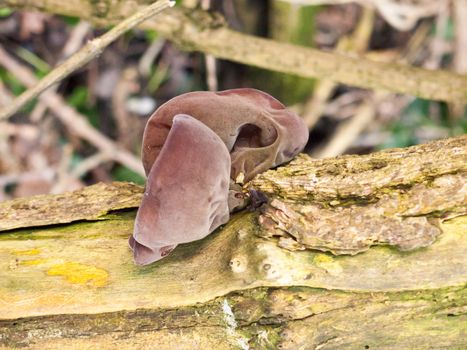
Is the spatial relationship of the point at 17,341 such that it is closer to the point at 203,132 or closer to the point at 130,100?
the point at 203,132

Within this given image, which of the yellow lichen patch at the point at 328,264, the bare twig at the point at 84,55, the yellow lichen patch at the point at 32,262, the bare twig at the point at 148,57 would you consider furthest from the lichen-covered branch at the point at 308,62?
the bare twig at the point at 148,57

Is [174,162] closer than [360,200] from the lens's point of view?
Yes

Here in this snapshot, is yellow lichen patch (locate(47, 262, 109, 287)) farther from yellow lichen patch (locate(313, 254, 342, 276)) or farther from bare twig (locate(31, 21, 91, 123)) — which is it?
bare twig (locate(31, 21, 91, 123))

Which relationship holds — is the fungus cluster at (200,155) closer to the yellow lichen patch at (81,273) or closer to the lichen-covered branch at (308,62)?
the yellow lichen patch at (81,273)

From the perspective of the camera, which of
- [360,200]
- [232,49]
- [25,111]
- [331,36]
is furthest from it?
[331,36]

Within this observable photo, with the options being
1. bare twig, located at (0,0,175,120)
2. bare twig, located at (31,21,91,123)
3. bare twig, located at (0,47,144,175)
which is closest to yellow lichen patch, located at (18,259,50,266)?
bare twig, located at (0,0,175,120)

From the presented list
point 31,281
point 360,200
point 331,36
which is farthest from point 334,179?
point 331,36
